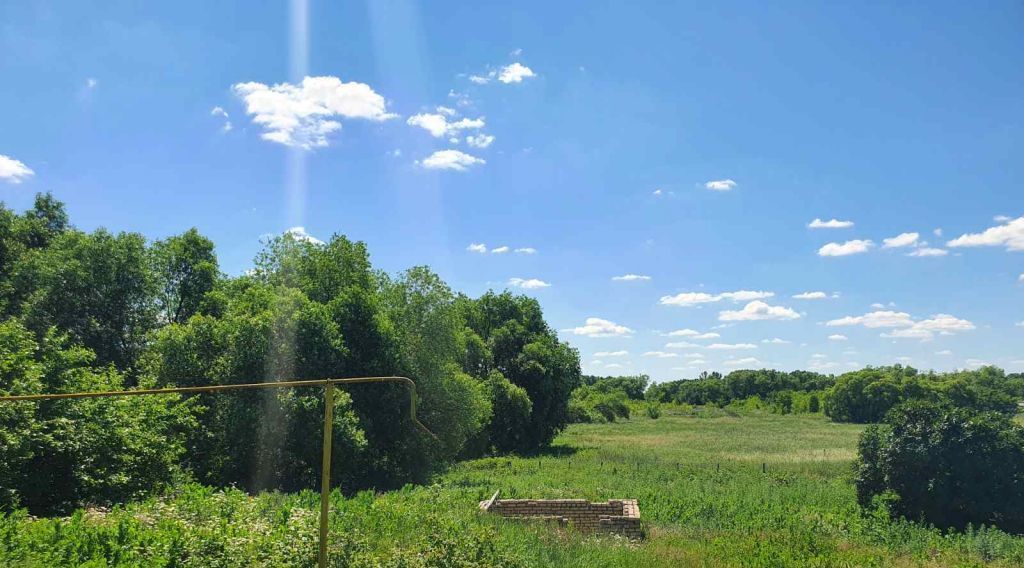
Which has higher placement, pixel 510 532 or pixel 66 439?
pixel 66 439

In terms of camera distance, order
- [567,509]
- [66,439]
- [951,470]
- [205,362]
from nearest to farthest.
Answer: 1. [66,439]
2. [567,509]
3. [951,470]
4. [205,362]

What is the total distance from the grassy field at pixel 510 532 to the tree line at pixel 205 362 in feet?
8.49

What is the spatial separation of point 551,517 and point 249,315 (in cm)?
1449

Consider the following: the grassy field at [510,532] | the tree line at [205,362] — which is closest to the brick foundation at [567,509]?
the grassy field at [510,532]

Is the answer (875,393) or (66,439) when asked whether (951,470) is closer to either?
(66,439)

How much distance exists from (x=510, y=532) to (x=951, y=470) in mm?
16414

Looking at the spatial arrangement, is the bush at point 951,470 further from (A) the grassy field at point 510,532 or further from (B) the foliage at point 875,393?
(B) the foliage at point 875,393

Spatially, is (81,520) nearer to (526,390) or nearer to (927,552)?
(927,552)

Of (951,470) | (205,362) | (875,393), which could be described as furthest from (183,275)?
(875,393)

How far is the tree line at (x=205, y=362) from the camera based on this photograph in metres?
14.7

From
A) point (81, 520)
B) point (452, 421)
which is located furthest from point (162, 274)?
point (81, 520)

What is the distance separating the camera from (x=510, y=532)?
44.2ft

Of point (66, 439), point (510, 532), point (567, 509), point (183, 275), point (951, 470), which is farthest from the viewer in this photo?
point (183, 275)

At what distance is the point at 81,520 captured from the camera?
978 cm
